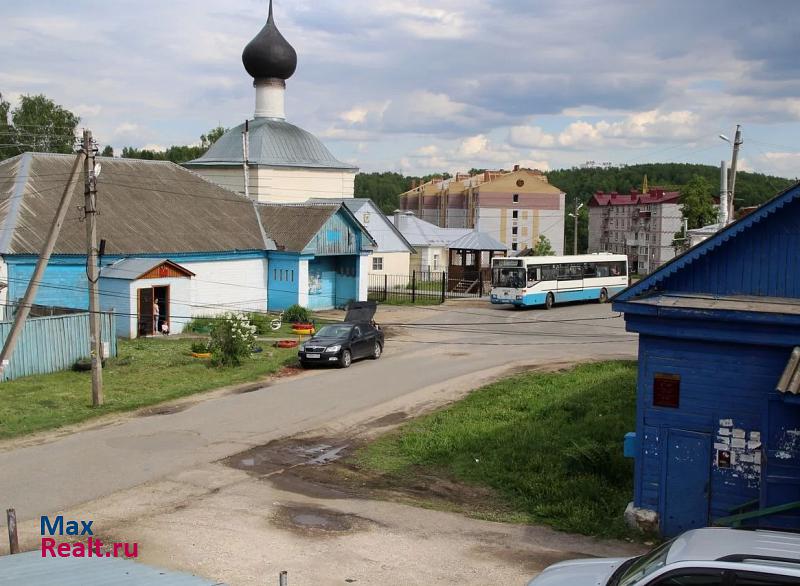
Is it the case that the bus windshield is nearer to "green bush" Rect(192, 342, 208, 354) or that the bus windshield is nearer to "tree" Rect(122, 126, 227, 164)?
"green bush" Rect(192, 342, 208, 354)

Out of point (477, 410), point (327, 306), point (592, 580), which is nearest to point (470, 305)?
point (327, 306)

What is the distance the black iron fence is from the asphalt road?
8188mm

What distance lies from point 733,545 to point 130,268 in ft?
90.2

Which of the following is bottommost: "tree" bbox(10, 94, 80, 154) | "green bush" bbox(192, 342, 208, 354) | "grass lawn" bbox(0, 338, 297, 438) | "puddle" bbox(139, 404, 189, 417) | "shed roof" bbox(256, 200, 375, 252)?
"puddle" bbox(139, 404, 189, 417)

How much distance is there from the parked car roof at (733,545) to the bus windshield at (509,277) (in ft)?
113

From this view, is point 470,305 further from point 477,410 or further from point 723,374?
point 723,374

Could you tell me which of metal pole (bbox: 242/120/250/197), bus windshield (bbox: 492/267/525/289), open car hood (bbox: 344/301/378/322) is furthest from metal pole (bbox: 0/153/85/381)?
bus windshield (bbox: 492/267/525/289)

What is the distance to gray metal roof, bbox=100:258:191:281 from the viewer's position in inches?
1187

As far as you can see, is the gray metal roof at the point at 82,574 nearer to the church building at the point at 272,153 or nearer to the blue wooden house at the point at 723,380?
the blue wooden house at the point at 723,380

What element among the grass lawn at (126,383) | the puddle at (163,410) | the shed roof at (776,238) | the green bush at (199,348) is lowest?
the puddle at (163,410)

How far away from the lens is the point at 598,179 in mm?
153375

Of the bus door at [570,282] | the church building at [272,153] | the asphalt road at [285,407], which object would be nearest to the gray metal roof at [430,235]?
the church building at [272,153]

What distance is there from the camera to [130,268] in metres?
30.8

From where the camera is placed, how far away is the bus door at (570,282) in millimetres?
43219
